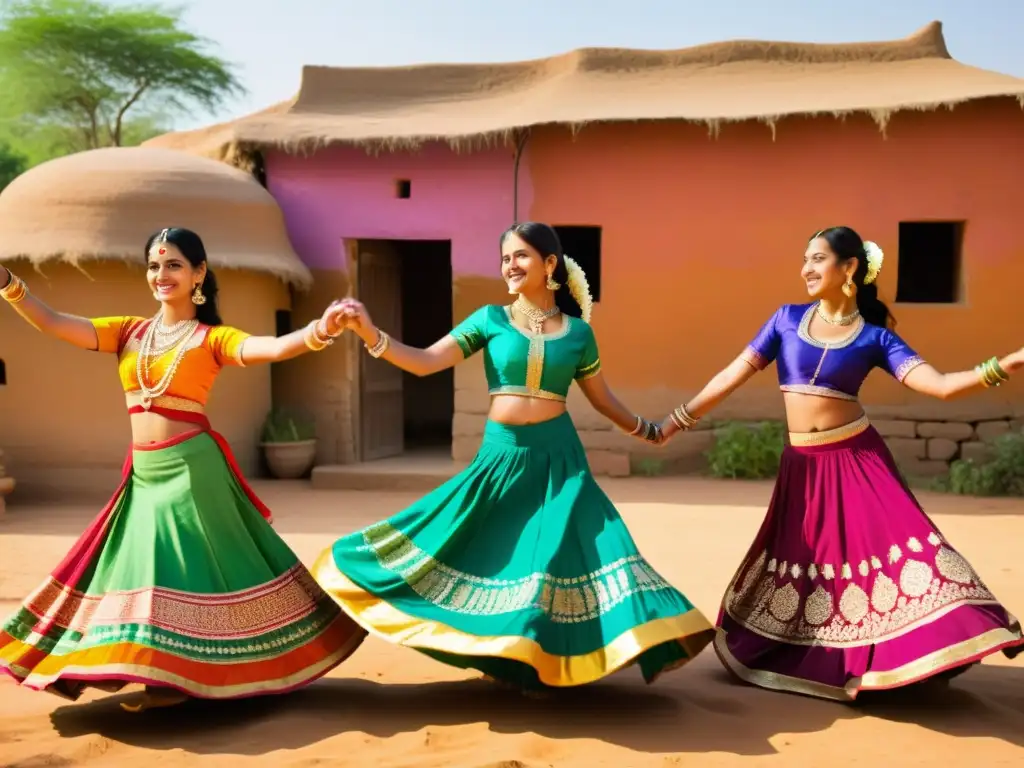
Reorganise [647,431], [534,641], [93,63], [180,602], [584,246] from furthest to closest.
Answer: [93,63] < [584,246] < [647,431] < [180,602] < [534,641]

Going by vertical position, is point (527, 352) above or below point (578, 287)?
below

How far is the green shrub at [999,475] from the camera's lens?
9.13 metres

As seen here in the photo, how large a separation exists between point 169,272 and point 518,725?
2095 mm

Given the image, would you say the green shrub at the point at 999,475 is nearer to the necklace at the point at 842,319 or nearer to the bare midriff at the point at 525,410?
the necklace at the point at 842,319

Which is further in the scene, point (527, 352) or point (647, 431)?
point (647, 431)

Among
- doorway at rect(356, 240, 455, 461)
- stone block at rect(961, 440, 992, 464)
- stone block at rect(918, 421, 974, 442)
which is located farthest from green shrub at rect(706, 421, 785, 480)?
doorway at rect(356, 240, 455, 461)

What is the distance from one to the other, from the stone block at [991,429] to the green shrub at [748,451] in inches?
74.0

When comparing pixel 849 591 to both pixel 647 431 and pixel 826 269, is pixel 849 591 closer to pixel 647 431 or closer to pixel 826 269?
pixel 647 431

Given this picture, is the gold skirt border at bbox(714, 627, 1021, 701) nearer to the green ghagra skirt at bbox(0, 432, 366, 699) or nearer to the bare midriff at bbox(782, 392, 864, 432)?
the bare midriff at bbox(782, 392, 864, 432)

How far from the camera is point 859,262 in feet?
13.3

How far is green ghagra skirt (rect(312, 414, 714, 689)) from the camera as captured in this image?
3.49 m

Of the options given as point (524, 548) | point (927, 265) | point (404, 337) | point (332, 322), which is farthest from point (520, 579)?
point (404, 337)

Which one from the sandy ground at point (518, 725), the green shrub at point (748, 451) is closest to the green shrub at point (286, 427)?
the green shrub at point (748, 451)

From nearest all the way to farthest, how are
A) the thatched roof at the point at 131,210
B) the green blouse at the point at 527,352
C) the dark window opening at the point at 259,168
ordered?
the green blouse at the point at 527,352
the thatched roof at the point at 131,210
the dark window opening at the point at 259,168
